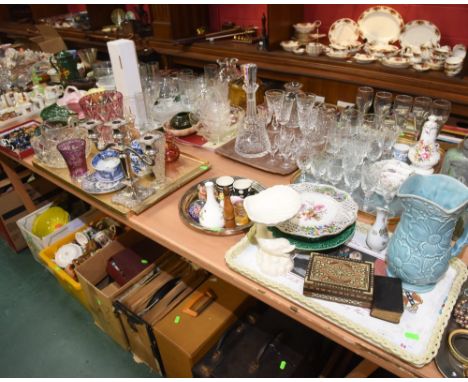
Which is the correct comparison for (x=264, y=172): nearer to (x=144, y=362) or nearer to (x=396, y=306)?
(x=396, y=306)

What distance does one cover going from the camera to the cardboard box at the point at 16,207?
221 centimetres

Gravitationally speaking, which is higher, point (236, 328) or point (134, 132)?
point (134, 132)

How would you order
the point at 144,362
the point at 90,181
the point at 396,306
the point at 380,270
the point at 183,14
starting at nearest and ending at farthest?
the point at 396,306, the point at 380,270, the point at 90,181, the point at 144,362, the point at 183,14

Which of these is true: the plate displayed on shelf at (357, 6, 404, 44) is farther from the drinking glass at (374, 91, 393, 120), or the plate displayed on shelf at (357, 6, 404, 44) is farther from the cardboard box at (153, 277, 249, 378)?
the cardboard box at (153, 277, 249, 378)

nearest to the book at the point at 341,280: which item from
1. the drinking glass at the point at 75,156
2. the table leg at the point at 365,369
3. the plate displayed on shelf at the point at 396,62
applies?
the table leg at the point at 365,369

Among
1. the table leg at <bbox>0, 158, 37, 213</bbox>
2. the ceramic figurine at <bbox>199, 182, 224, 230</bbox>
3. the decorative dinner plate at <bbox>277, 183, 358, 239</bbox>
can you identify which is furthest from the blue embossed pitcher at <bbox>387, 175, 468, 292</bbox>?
the table leg at <bbox>0, 158, 37, 213</bbox>

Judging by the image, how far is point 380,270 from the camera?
3.02 feet

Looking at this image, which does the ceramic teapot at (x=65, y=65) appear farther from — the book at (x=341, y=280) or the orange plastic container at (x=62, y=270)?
the book at (x=341, y=280)

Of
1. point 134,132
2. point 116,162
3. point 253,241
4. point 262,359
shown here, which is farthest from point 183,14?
point 262,359

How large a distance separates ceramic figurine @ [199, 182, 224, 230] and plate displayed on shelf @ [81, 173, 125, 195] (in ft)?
1.22

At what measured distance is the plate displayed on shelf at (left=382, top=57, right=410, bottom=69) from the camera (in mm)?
1912

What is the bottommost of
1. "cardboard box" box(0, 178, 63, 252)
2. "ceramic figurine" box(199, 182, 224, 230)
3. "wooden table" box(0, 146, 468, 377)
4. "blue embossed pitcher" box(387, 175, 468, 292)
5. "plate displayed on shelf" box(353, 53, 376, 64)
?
"cardboard box" box(0, 178, 63, 252)

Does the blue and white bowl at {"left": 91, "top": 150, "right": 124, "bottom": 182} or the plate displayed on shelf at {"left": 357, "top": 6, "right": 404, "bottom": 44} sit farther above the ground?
the plate displayed on shelf at {"left": 357, "top": 6, "right": 404, "bottom": 44}

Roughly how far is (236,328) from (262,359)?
0.49 feet
